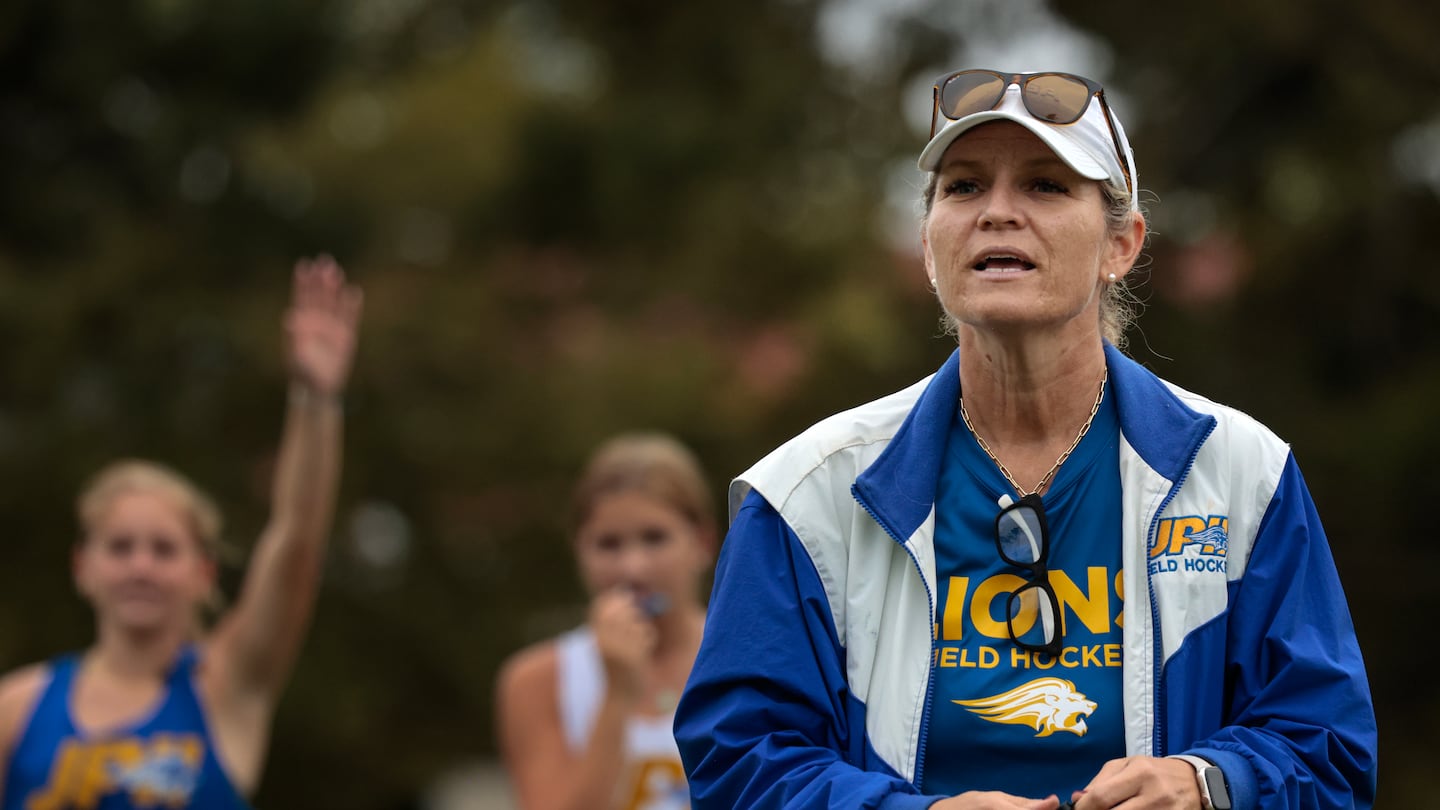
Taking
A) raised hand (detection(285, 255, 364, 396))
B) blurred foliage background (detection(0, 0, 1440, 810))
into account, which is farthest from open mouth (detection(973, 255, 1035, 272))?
blurred foliage background (detection(0, 0, 1440, 810))

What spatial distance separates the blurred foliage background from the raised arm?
6.24 m

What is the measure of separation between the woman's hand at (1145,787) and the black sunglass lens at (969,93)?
966mm

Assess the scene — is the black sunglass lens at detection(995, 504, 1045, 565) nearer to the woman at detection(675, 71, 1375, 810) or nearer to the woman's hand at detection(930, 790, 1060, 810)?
the woman at detection(675, 71, 1375, 810)

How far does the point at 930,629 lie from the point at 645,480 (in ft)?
7.87

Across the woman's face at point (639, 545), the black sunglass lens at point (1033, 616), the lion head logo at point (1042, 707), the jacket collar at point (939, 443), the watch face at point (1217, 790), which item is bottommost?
the watch face at point (1217, 790)

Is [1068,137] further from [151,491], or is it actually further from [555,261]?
[555,261]

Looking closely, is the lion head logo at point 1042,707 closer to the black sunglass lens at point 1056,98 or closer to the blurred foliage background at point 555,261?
the black sunglass lens at point 1056,98

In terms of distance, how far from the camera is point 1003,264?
9.31 feet

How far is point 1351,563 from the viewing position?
11453mm

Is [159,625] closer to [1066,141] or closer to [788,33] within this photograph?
[1066,141]

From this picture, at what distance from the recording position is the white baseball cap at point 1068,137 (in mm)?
2779

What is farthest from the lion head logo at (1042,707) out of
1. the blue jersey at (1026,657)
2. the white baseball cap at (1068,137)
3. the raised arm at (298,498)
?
the raised arm at (298,498)

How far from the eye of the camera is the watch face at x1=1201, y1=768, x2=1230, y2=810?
255 centimetres

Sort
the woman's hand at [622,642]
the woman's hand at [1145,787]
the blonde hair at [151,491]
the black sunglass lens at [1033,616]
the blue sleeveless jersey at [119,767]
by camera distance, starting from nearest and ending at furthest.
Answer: the woman's hand at [1145,787]
the black sunglass lens at [1033,616]
the woman's hand at [622,642]
the blue sleeveless jersey at [119,767]
the blonde hair at [151,491]
